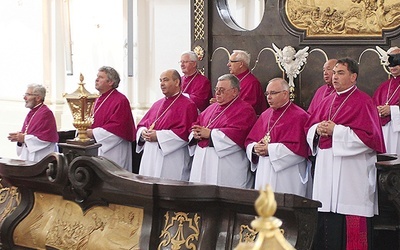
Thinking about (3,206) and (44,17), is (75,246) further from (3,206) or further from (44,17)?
(44,17)

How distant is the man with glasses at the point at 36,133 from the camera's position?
29.4ft

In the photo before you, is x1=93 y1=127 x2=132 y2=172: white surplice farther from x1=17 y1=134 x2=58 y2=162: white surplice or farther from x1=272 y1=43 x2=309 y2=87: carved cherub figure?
x1=272 y1=43 x2=309 y2=87: carved cherub figure

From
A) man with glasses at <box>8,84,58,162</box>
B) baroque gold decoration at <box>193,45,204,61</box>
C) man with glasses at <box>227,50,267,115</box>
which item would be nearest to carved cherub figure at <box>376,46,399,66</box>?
man with glasses at <box>227,50,267,115</box>

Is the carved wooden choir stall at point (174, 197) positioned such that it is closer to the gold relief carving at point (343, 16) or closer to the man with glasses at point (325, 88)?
the gold relief carving at point (343, 16)

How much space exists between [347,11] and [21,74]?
652 cm

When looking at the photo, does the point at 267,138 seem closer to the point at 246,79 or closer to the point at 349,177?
the point at 349,177

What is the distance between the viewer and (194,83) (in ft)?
30.9

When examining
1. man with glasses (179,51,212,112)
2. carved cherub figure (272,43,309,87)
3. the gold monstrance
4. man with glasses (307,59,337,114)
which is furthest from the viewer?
man with glasses (179,51,212,112)

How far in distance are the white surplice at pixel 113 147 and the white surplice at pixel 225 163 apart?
52.5 inches

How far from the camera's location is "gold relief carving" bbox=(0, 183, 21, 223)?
6992 millimetres

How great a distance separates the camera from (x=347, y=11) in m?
8.91

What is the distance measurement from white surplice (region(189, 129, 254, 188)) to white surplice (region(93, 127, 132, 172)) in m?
1.33

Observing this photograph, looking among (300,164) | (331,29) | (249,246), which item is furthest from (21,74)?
(249,246)

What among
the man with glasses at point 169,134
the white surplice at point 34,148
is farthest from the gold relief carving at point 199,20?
the white surplice at point 34,148
